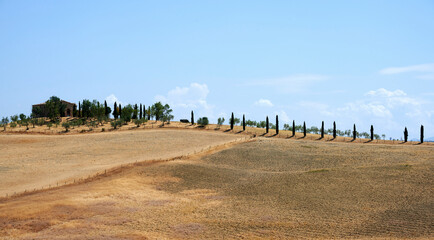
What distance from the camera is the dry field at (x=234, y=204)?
1691 centimetres

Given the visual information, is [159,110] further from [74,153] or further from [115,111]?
[74,153]

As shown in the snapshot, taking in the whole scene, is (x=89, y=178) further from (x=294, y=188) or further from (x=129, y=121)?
(x=129, y=121)

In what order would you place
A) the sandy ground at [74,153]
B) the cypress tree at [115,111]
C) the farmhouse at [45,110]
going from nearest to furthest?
the sandy ground at [74,153]
the cypress tree at [115,111]
the farmhouse at [45,110]

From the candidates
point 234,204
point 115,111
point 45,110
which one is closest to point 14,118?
point 45,110

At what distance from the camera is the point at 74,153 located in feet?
139

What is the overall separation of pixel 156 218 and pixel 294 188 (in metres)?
9.94

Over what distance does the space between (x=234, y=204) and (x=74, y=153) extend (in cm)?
2609

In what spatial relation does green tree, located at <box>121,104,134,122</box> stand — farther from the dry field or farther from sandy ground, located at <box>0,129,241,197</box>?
the dry field

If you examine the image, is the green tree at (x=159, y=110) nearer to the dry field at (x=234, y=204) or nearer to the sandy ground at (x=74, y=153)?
the sandy ground at (x=74, y=153)

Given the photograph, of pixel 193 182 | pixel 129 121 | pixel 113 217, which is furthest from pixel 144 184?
pixel 129 121

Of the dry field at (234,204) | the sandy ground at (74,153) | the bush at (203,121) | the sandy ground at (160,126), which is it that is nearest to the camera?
the dry field at (234,204)

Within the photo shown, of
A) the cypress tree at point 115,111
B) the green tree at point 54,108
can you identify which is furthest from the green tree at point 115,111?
the green tree at point 54,108

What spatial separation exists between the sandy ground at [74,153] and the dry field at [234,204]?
16.6 feet

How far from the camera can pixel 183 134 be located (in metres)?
57.2
